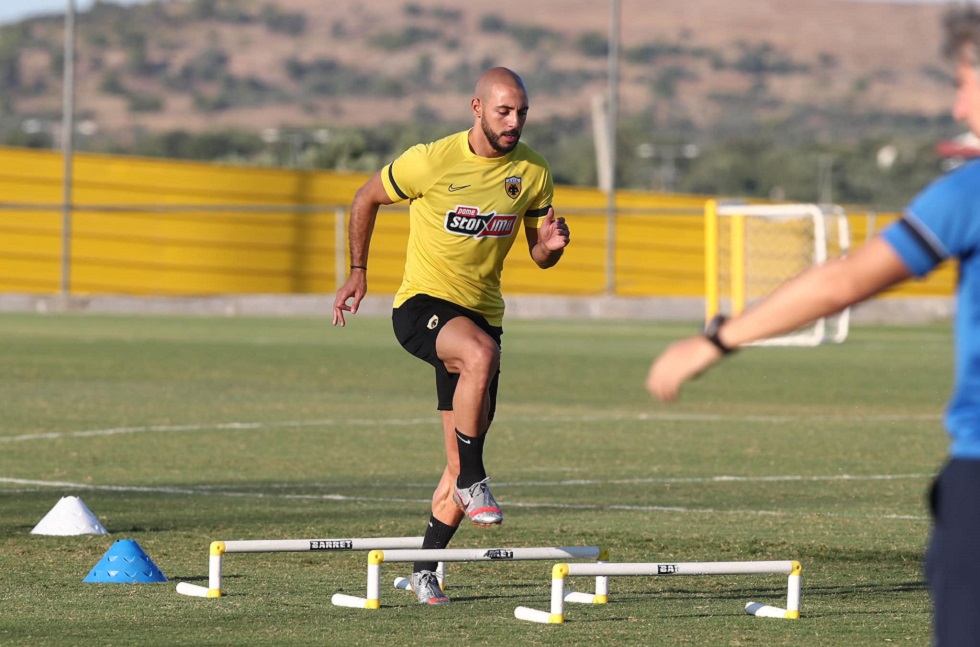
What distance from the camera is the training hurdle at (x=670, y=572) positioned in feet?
Result: 21.1

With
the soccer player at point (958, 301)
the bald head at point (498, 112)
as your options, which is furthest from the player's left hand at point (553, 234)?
the soccer player at point (958, 301)

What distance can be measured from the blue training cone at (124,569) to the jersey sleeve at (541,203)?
209 cm

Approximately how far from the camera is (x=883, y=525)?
9766 millimetres

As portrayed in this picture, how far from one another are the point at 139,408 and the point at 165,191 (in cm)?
2445

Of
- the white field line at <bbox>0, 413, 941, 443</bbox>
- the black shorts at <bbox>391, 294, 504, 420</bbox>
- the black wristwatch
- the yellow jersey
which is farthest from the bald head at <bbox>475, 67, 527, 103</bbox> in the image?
the white field line at <bbox>0, 413, 941, 443</bbox>

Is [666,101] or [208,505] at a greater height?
[666,101]

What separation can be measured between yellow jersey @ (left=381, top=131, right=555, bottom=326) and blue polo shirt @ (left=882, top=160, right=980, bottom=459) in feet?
12.9

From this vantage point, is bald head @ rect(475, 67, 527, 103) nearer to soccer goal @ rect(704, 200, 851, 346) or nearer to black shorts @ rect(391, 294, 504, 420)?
black shorts @ rect(391, 294, 504, 420)

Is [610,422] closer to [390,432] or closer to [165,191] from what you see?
[390,432]

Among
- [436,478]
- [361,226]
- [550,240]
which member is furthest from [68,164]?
[550,240]

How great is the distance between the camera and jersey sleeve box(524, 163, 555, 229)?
760 cm

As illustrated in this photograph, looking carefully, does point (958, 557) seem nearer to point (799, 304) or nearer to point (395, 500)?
point (799, 304)

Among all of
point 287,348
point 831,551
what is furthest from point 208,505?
point 287,348

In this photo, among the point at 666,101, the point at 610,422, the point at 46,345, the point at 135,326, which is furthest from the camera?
the point at 666,101
